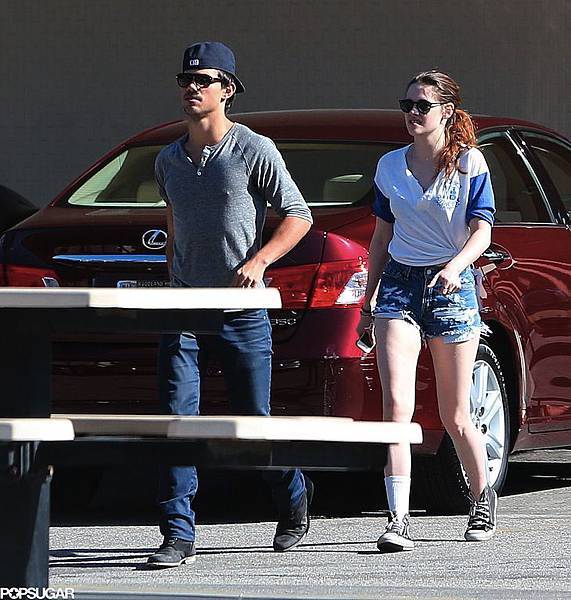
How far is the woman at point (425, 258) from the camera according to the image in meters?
6.73

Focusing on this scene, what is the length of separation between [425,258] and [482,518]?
39.6 inches

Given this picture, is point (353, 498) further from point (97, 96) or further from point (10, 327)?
point (97, 96)

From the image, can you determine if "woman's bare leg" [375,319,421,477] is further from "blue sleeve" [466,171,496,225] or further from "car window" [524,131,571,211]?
"car window" [524,131,571,211]

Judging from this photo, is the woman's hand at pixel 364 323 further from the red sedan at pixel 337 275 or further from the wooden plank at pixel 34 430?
the wooden plank at pixel 34 430

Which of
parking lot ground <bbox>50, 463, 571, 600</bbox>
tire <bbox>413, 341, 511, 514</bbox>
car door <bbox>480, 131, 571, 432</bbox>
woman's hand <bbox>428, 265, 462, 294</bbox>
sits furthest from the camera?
car door <bbox>480, 131, 571, 432</bbox>

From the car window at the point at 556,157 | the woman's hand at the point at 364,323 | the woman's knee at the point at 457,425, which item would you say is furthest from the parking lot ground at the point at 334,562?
the car window at the point at 556,157

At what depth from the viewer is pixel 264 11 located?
45.8 feet

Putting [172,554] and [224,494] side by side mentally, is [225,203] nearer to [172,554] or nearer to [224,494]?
[172,554]

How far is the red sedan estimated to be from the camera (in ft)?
22.9

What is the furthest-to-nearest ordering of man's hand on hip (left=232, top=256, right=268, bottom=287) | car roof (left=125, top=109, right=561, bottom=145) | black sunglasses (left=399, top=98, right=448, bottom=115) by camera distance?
1. car roof (left=125, top=109, right=561, bottom=145)
2. black sunglasses (left=399, top=98, right=448, bottom=115)
3. man's hand on hip (left=232, top=256, right=268, bottom=287)

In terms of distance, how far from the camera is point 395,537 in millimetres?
6613

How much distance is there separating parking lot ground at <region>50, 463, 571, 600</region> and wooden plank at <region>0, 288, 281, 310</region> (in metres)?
1.12

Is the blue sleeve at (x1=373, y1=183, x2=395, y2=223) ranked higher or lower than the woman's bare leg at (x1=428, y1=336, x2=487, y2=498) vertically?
higher

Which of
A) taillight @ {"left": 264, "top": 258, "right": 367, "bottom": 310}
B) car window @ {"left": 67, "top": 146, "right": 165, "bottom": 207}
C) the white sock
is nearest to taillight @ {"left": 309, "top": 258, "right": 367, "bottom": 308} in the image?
taillight @ {"left": 264, "top": 258, "right": 367, "bottom": 310}
